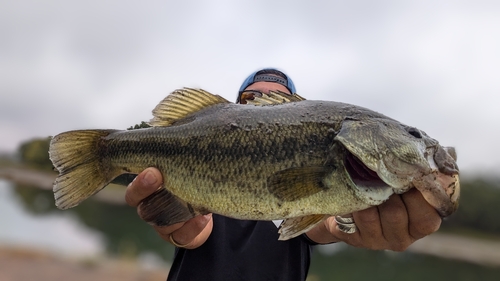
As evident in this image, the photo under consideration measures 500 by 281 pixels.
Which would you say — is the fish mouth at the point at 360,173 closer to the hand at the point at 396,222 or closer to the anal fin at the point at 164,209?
the hand at the point at 396,222

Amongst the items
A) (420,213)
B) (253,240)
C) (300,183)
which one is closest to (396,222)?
(420,213)

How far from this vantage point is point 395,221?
2402 millimetres

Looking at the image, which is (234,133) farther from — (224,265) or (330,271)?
(330,271)

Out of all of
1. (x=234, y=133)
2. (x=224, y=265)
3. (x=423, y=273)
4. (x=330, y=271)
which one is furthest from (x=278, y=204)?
(x=423, y=273)

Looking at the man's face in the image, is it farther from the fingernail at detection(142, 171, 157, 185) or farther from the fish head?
the fish head

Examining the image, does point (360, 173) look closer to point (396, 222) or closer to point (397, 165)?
point (397, 165)

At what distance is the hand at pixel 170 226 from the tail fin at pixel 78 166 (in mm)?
259

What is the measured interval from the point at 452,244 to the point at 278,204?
3426 cm

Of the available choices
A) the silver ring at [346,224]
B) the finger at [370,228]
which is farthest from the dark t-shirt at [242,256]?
the finger at [370,228]

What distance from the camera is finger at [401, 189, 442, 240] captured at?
2.27 meters

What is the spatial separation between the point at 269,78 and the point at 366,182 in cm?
261

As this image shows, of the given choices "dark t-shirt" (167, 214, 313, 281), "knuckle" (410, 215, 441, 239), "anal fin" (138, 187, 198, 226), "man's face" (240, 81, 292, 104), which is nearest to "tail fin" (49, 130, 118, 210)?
"anal fin" (138, 187, 198, 226)

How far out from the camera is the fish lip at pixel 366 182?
2221 millimetres

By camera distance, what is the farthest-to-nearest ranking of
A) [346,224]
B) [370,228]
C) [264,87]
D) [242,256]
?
[264,87]
[242,256]
[346,224]
[370,228]
